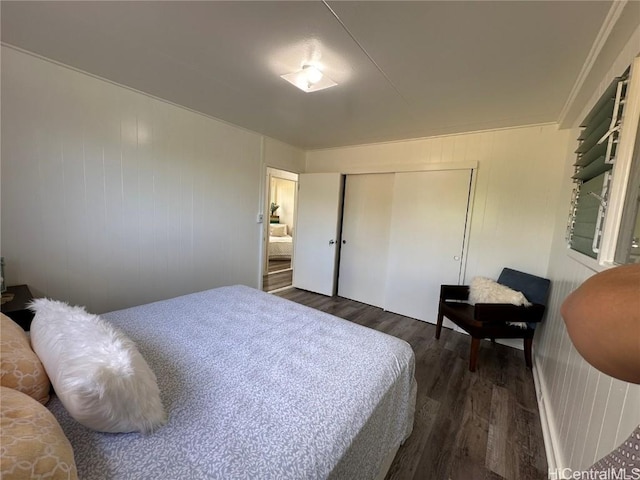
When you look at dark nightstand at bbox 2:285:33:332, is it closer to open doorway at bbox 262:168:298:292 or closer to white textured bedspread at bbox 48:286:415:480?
white textured bedspread at bbox 48:286:415:480

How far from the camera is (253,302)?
6.48 feet

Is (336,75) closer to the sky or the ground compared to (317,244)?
closer to the sky

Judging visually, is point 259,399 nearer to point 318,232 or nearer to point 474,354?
point 474,354

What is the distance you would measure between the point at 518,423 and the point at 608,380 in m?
1.00

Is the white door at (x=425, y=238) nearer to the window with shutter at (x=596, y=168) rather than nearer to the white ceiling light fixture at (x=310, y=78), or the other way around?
the window with shutter at (x=596, y=168)

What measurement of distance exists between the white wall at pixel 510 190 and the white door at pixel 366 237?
0.75 meters

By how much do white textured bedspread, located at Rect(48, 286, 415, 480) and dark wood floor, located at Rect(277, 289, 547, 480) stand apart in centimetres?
21

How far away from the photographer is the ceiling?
4.24 feet

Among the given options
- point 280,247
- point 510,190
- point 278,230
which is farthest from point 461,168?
point 278,230

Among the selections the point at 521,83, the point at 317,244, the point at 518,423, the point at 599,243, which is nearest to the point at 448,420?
the point at 518,423

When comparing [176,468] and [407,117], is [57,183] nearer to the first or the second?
[176,468]

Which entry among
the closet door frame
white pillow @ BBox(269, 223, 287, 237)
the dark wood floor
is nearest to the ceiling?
the closet door frame

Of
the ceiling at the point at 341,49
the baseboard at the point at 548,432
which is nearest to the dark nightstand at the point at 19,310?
the ceiling at the point at 341,49

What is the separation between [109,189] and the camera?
7.33ft
